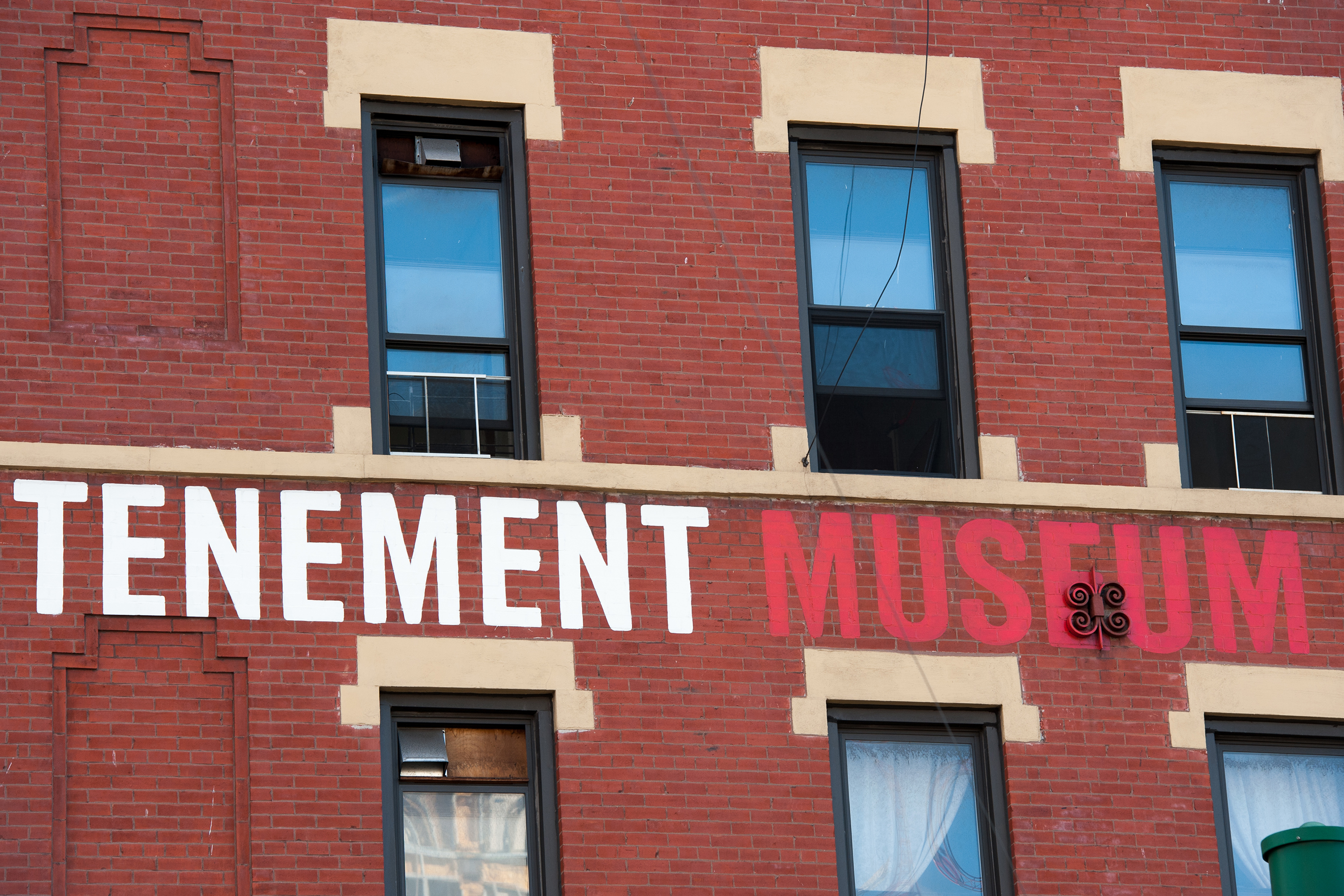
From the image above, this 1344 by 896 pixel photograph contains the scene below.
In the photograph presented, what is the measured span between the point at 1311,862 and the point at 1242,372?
5355 millimetres

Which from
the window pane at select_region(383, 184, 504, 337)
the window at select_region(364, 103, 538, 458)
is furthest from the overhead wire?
the window pane at select_region(383, 184, 504, 337)

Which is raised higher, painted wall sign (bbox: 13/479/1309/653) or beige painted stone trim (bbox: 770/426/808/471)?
beige painted stone trim (bbox: 770/426/808/471)

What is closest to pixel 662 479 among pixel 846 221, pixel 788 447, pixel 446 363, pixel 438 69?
pixel 788 447

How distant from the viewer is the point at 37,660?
40.7 ft

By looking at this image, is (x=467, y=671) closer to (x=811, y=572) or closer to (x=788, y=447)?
(x=811, y=572)

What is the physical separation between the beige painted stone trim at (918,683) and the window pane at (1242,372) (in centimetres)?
235

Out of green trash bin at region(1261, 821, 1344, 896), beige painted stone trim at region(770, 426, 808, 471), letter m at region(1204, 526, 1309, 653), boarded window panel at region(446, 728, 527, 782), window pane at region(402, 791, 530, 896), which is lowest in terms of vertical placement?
green trash bin at region(1261, 821, 1344, 896)

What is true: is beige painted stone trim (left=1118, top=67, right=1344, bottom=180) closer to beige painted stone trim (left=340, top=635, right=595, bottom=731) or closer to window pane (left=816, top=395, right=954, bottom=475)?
window pane (left=816, top=395, right=954, bottom=475)

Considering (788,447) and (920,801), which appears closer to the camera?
(920,801)

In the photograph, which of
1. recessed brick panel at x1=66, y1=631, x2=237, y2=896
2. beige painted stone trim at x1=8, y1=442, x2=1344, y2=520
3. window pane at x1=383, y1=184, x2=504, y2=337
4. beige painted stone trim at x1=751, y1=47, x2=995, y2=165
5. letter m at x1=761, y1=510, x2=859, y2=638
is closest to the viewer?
recessed brick panel at x1=66, y1=631, x2=237, y2=896

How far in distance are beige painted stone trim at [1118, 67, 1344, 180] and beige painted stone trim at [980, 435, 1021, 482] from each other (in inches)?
79.9

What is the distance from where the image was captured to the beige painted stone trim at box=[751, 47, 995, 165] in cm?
1441

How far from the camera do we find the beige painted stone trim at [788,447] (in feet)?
45.0

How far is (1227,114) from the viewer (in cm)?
1493
